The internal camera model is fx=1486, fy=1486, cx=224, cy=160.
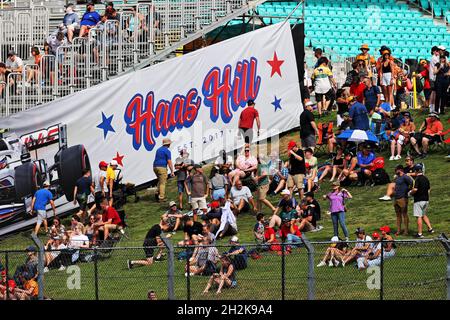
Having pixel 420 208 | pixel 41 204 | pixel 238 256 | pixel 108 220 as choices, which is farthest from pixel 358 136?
pixel 238 256

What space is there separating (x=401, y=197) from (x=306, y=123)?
5.99 meters

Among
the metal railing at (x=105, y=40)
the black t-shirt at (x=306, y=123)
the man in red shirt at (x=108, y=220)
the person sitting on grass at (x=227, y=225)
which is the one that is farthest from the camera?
the metal railing at (x=105, y=40)

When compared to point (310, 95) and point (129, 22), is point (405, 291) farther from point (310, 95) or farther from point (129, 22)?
point (310, 95)

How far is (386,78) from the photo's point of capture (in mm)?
34500

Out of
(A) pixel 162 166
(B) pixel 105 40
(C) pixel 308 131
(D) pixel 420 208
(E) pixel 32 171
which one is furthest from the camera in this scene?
(B) pixel 105 40

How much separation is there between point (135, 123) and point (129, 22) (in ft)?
8.04

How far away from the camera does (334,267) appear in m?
22.3

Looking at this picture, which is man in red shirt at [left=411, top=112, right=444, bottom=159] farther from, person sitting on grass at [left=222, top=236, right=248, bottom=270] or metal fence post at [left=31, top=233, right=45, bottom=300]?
metal fence post at [left=31, top=233, right=45, bottom=300]

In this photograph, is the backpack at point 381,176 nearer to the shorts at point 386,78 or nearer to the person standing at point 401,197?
the person standing at point 401,197

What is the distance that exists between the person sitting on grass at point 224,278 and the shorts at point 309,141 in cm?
927

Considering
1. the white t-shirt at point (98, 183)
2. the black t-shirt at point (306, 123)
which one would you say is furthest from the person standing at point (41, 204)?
the black t-shirt at point (306, 123)

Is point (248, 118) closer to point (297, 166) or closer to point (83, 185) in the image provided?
point (297, 166)

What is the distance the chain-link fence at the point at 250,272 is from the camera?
21344 millimetres
